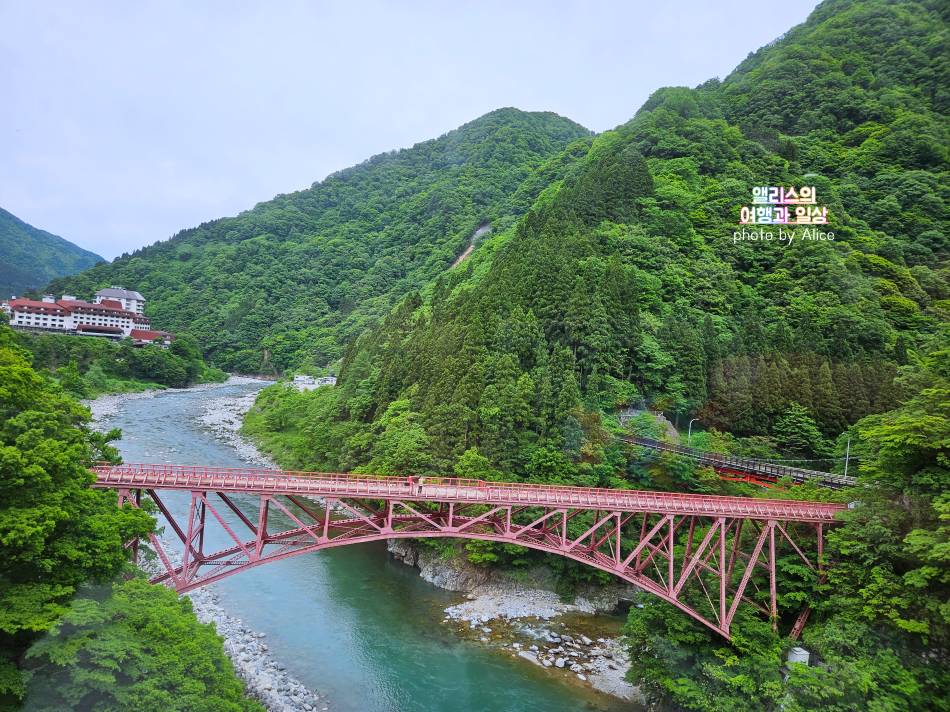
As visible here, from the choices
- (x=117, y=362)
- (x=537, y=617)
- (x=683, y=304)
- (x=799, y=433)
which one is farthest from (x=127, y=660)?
(x=117, y=362)

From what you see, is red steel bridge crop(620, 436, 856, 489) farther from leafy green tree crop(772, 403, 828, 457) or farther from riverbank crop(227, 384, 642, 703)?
riverbank crop(227, 384, 642, 703)

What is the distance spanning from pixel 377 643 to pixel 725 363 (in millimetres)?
28693

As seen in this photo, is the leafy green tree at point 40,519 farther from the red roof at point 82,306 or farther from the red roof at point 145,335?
the red roof at point 82,306

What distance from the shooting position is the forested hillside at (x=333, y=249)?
104625 millimetres

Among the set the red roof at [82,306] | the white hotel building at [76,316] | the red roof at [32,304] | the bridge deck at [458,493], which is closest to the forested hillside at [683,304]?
the bridge deck at [458,493]

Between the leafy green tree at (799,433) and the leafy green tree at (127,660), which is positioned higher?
the leafy green tree at (799,433)

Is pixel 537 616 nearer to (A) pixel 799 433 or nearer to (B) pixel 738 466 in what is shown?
(B) pixel 738 466

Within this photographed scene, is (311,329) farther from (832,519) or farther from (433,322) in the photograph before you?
(832,519)

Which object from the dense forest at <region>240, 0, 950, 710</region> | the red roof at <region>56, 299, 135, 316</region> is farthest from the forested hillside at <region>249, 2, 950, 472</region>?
the red roof at <region>56, 299, 135, 316</region>

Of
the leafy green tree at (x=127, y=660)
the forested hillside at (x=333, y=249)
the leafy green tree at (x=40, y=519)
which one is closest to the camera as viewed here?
the leafy green tree at (x=127, y=660)

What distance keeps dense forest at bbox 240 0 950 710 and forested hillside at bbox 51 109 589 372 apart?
32510mm

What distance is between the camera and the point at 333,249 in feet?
439

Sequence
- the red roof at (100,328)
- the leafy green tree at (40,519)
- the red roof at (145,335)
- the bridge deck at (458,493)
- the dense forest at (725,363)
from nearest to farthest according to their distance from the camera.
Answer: the leafy green tree at (40,519), the dense forest at (725,363), the bridge deck at (458,493), the red roof at (100,328), the red roof at (145,335)

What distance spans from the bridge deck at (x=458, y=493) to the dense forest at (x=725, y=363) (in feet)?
7.97
